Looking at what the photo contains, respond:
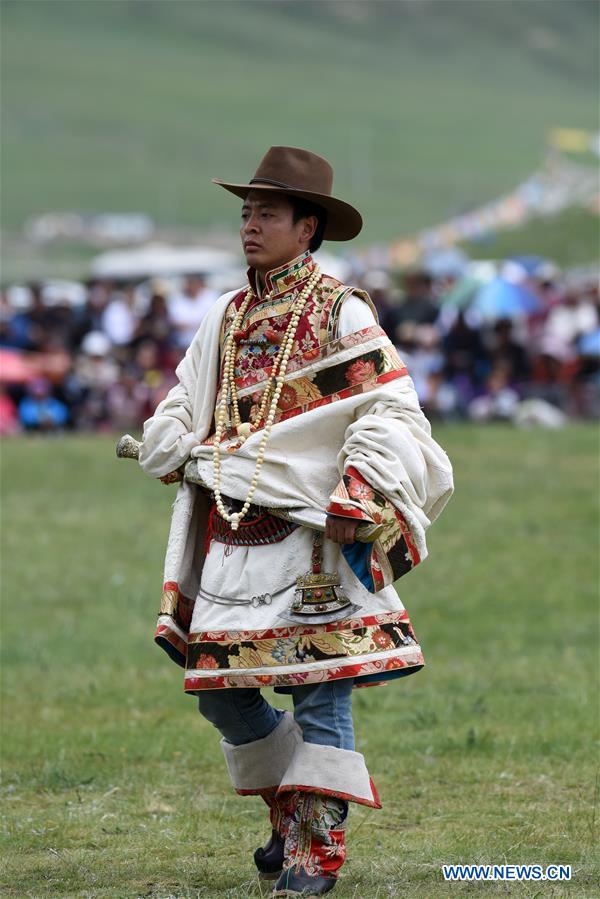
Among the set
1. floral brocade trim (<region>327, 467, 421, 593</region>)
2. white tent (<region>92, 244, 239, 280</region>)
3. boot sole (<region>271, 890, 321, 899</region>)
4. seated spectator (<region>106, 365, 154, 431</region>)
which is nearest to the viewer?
floral brocade trim (<region>327, 467, 421, 593</region>)

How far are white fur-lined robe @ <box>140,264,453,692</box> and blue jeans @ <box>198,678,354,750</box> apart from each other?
0.09 metres

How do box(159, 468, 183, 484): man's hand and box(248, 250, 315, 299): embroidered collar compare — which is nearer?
box(248, 250, 315, 299): embroidered collar

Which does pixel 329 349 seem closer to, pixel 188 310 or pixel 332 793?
pixel 332 793

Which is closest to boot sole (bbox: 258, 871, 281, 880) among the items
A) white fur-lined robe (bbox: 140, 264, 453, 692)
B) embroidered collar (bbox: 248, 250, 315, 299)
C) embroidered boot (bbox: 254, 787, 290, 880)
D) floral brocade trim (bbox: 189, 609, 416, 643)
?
embroidered boot (bbox: 254, 787, 290, 880)

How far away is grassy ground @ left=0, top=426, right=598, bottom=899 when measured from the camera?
594 centimetres

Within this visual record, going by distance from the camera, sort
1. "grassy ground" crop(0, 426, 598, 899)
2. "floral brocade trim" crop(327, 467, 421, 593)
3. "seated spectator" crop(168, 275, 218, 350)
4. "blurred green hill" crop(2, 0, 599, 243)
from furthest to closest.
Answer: "blurred green hill" crop(2, 0, 599, 243) < "seated spectator" crop(168, 275, 218, 350) < "grassy ground" crop(0, 426, 598, 899) < "floral brocade trim" crop(327, 467, 421, 593)

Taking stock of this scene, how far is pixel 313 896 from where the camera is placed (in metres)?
5.32

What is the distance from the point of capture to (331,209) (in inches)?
223

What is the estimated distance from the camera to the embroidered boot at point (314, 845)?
17.6ft

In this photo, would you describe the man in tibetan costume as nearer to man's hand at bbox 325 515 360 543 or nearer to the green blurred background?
man's hand at bbox 325 515 360 543

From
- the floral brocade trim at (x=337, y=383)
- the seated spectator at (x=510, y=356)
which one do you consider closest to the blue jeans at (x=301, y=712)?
the floral brocade trim at (x=337, y=383)

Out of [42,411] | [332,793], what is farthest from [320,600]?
[42,411]

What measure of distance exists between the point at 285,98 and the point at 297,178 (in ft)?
373

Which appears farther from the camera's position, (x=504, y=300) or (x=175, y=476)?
(x=504, y=300)
